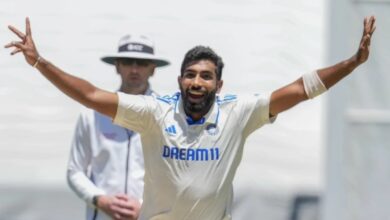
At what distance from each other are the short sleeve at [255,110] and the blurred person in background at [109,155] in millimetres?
762

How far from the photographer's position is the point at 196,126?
187 inches

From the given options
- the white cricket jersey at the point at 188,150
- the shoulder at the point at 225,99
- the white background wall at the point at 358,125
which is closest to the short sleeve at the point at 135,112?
the white cricket jersey at the point at 188,150

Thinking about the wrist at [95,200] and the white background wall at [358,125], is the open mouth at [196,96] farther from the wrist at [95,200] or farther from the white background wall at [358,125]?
the white background wall at [358,125]

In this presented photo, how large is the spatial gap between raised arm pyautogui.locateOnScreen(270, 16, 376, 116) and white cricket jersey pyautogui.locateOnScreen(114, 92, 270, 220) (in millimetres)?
76

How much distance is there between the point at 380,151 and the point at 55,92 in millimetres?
1372

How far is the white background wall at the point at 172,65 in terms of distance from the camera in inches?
237

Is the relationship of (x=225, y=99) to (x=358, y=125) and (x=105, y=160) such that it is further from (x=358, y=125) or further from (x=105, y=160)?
(x=358, y=125)

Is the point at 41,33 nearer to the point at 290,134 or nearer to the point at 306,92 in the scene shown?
the point at 290,134

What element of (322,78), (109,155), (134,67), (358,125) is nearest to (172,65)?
(134,67)

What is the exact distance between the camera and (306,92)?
4.69 m

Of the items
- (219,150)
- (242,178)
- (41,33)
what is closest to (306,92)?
(219,150)

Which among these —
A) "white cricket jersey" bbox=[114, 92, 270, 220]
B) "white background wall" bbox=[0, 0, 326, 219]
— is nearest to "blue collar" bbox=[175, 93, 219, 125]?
"white cricket jersey" bbox=[114, 92, 270, 220]

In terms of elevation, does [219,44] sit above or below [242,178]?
above

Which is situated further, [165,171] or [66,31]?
[66,31]
